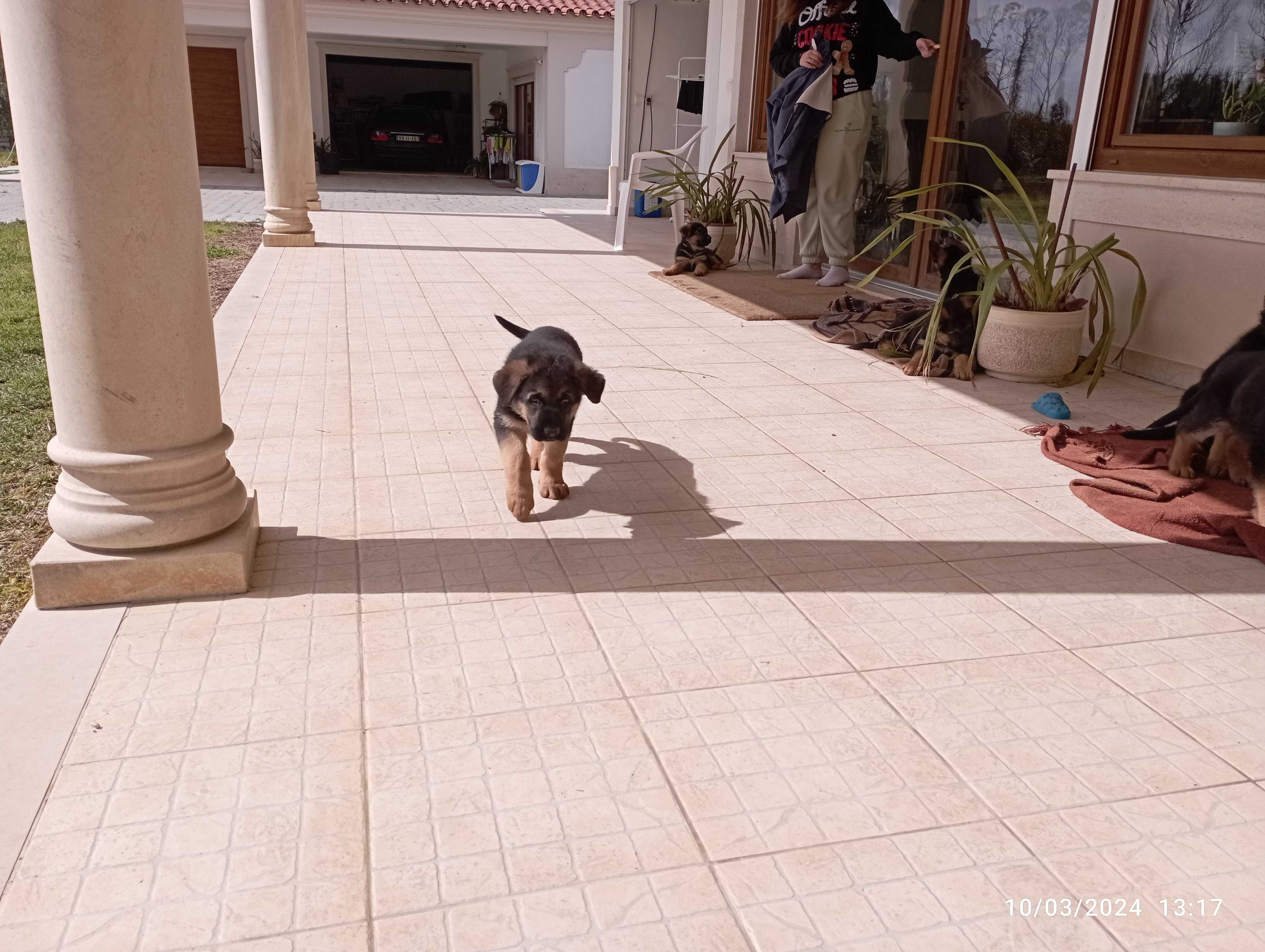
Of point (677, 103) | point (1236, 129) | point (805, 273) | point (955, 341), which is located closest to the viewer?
point (1236, 129)

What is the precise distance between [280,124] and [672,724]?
9.95 metres

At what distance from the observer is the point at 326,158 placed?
2361cm

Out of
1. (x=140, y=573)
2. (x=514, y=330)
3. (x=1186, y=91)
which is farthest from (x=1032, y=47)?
(x=140, y=573)

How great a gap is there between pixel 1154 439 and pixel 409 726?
12.3ft

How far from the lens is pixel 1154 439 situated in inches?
176

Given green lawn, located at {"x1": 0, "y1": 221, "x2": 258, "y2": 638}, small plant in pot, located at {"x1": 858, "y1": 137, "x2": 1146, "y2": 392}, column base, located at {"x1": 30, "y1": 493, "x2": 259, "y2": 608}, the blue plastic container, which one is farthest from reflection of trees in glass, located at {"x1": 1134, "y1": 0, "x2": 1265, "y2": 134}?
the blue plastic container

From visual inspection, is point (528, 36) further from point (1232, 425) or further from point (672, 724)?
point (672, 724)

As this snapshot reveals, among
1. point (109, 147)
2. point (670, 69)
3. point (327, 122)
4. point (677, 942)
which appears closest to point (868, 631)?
point (677, 942)

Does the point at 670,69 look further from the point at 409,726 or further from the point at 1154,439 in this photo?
the point at 409,726

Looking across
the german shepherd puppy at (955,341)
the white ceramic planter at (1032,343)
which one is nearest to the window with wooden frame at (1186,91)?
the white ceramic planter at (1032,343)

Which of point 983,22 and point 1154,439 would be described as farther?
point 983,22

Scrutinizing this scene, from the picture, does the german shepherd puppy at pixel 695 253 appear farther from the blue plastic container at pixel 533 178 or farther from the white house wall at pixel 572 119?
the white house wall at pixel 572 119

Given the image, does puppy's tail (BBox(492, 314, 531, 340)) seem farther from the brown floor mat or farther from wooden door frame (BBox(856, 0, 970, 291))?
wooden door frame (BBox(856, 0, 970, 291))

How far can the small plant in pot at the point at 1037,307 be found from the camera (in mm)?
5285
